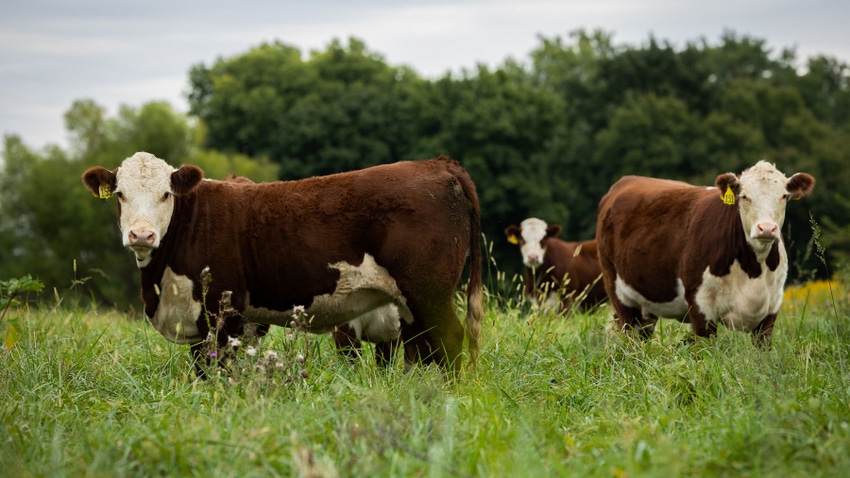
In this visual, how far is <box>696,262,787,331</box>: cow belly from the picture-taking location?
7285mm

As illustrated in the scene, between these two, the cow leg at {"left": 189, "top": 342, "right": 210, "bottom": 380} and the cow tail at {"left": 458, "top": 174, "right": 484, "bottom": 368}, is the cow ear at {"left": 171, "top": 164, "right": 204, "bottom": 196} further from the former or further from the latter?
the cow tail at {"left": 458, "top": 174, "right": 484, "bottom": 368}

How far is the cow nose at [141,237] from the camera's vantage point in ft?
19.7

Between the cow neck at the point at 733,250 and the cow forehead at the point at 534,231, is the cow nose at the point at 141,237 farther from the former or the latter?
the cow forehead at the point at 534,231

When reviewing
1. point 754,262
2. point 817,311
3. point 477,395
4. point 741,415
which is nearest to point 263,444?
point 477,395

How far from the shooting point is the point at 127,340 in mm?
7703

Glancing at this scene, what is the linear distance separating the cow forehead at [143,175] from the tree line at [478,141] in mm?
25282

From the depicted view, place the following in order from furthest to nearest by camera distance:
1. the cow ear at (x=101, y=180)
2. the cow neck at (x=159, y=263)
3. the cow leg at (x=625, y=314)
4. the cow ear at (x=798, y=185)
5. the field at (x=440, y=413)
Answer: the cow leg at (x=625, y=314), the cow ear at (x=798, y=185), the cow ear at (x=101, y=180), the cow neck at (x=159, y=263), the field at (x=440, y=413)

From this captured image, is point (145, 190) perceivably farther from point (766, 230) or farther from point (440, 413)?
point (766, 230)

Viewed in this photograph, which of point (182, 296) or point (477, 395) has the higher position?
point (182, 296)

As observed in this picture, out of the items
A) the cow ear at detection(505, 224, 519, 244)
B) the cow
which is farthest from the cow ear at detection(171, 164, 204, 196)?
the cow ear at detection(505, 224, 519, 244)

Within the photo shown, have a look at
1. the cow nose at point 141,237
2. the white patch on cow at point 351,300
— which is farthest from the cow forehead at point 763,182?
the cow nose at point 141,237

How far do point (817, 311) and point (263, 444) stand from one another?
696 centimetres

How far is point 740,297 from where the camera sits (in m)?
7.33

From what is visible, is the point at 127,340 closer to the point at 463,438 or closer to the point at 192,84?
the point at 463,438
